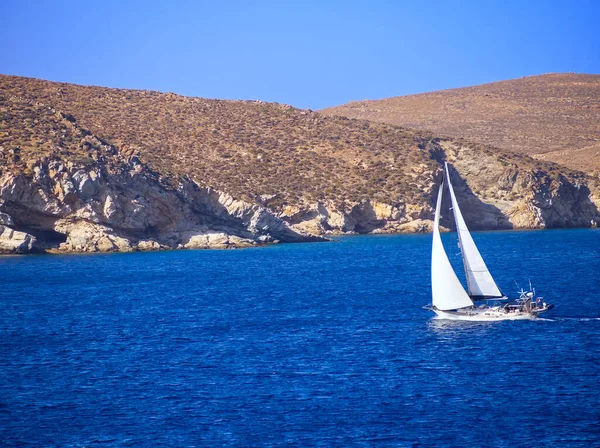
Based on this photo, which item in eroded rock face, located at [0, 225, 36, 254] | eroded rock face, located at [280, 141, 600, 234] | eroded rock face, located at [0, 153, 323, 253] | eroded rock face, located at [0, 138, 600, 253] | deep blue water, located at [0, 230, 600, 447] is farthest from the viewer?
eroded rock face, located at [280, 141, 600, 234]

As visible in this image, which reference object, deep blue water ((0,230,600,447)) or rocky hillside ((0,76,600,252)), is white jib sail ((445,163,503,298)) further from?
rocky hillside ((0,76,600,252))

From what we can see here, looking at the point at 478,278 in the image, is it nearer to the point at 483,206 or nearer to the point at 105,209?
the point at 105,209

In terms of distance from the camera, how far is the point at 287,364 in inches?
1113

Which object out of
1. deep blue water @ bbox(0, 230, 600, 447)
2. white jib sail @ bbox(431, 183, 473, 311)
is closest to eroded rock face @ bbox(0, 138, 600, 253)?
deep blue water @ bbox(0, 230, 600, 447)

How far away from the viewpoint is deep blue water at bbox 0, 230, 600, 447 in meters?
21.7

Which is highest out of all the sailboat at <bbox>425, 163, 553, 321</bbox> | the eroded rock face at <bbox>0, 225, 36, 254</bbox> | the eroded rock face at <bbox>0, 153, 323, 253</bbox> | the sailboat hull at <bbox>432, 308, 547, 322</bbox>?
the eroded rock face at <bbox>0, 153, 323, 253</bbox>

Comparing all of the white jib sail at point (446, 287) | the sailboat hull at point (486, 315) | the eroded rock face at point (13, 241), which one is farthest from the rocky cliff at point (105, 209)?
the sailboat hull at point (486, 315)

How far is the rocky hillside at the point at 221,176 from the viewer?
2539 inches

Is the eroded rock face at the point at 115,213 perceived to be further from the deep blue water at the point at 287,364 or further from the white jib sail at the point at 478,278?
the white jib sail at the point at 478,278

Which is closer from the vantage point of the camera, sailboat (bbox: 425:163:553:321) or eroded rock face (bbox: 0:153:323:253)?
sailboat (bbox: 425:163:553:321)

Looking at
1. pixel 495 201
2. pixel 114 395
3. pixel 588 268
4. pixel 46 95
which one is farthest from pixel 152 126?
pixel 114 395

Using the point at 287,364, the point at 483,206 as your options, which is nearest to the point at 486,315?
the point at 287,364

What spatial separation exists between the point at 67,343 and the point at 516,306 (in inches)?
698

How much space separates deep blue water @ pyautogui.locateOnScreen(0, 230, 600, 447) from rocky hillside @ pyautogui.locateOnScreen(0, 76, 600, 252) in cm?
1463
